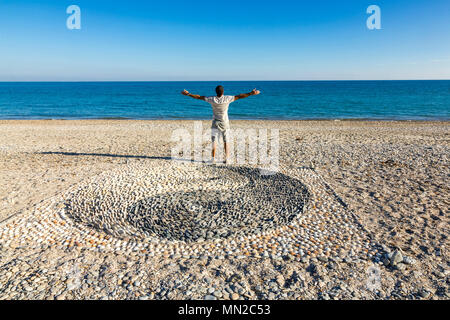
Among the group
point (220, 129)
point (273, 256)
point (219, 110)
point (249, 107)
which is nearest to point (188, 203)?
point (273, 256)

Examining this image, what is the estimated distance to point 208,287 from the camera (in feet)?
12.5

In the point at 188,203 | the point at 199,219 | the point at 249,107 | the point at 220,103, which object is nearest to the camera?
the point at 199,219

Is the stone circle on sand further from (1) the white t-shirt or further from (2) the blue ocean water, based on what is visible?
(2) the blue ocean water

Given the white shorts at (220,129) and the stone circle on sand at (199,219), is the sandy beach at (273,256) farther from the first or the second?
the white shorts at (220,129)

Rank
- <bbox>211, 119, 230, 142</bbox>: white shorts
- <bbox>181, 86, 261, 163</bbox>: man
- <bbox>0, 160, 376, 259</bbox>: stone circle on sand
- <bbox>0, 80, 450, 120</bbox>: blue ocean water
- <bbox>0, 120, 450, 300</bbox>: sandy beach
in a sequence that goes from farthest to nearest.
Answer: <bbox>0, 80, 450, 120</bbox>: blue ocean water, <bbox>211, 119, 230, 142</bbox>: white shorts, <bbox>181, 86, 261, 163</bbox>: man, <bbox>0, 160, 376, 259</bbox>: stone circle on sand, <bbox>0, 120, 450, 300</bbox>: sandy beach

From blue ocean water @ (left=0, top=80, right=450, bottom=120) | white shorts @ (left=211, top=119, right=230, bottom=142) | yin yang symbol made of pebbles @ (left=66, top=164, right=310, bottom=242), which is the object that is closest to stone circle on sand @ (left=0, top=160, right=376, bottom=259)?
yin yang symbol made of pebbles @ (left=66, top=164, right=310, bottom=242)

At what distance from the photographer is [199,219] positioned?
576 cm

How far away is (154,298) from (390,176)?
771cm

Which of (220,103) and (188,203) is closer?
(188,203)

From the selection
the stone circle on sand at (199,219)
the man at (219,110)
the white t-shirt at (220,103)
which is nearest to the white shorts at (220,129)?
the man at (219,110)

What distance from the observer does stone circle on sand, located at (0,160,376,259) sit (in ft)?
15.8

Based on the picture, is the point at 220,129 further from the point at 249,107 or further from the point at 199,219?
the point at 249,107
